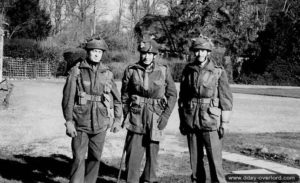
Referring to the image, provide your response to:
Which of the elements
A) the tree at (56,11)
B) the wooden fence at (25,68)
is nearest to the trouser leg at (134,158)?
the wooden fence at (25,68)

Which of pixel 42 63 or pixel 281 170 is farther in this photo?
pixel 42 63

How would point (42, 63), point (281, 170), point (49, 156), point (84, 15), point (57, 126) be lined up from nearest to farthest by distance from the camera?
point (281, 170)
point (49, 156)
point (57, 126)
point (42, 63)
point (84, 15)

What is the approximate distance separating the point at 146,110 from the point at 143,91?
24cm

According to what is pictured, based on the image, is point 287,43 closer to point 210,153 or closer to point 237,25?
point 237,25

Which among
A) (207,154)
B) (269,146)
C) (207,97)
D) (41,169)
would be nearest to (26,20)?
(269,146)

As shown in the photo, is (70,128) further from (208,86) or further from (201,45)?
(201,45)

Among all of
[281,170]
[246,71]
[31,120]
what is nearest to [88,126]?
[281,170]

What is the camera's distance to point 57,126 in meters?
11.7

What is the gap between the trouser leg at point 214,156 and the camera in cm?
548

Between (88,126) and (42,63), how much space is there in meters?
34.0

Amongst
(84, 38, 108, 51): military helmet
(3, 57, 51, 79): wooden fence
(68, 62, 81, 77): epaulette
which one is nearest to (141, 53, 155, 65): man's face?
(84, 38, 108, 51): military helmet

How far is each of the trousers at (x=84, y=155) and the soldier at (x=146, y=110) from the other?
0.43 m

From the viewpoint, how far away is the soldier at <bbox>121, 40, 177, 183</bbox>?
542 cm

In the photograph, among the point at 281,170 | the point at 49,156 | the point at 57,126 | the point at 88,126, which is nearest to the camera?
the point at 88,126
